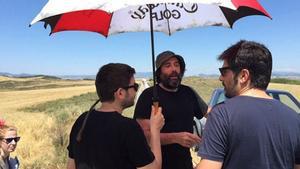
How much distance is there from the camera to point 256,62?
265cm

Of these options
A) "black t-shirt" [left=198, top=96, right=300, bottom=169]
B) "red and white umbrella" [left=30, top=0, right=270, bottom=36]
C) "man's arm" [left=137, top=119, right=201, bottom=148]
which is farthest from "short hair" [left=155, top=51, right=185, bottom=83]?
"black t-shirt" [left=198, top=96, right=300, bottom=169]

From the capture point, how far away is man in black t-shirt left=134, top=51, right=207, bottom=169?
4266 millimetres

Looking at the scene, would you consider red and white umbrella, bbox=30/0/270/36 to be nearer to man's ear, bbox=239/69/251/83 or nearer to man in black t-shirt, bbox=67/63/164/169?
man in black t-shirt, bbox=67/63/164/169

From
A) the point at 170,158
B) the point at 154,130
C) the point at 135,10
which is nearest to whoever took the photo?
the point at 154,130

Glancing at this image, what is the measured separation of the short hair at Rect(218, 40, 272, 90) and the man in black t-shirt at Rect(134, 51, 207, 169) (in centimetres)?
147

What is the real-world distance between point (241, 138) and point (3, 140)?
9.23 ft

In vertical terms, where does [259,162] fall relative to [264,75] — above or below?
below

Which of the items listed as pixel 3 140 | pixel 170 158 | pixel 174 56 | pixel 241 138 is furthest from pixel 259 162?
pixel 3 140

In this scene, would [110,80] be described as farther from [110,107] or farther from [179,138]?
[179,138]

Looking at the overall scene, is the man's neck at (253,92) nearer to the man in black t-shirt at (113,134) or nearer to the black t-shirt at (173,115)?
the man in black t-shirt at (113,134)

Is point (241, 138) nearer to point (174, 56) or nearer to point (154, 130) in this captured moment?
point (154, 130)

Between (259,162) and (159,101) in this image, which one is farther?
(159,101)

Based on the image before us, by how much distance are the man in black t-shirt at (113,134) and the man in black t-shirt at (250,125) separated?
0.49m

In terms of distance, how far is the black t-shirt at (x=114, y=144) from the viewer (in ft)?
9.79
